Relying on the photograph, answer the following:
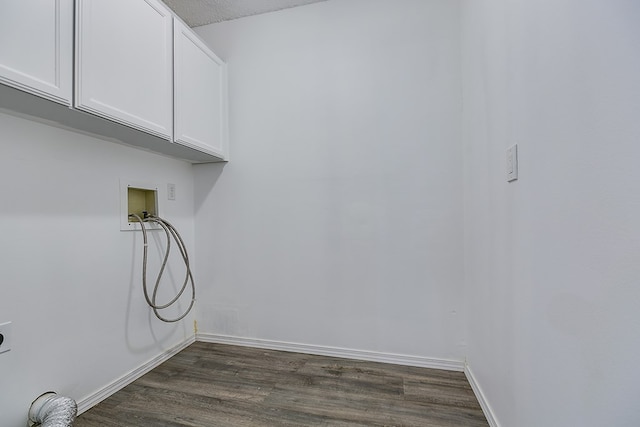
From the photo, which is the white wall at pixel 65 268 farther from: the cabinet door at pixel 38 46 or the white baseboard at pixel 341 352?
the white baseboard at pixel 341 352

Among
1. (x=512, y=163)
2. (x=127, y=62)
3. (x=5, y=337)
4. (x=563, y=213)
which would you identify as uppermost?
(x=127, y=62)

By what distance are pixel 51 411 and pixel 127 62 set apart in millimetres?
1657

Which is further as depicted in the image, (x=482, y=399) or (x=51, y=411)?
(x=482, y=399)

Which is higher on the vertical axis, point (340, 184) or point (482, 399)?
point (340, 184)

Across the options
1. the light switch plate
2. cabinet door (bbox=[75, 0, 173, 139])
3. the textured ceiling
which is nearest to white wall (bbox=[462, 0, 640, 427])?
the light switch plate

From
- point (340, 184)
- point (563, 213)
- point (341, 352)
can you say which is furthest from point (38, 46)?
point (341, 352)

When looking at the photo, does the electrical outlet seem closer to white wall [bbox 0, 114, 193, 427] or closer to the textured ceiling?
white wall [bbox 0, 114, 193, 427]

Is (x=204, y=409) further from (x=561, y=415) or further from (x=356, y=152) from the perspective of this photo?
(x=356, y=152)

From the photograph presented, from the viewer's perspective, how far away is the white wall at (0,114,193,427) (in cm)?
124

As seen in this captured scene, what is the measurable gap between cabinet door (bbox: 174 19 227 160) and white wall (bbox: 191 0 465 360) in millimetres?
121

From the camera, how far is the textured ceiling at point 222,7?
2109 mm

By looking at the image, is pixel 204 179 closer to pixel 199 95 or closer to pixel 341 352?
pixel 199 95

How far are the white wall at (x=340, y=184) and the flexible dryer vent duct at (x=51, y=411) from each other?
108 centimetres

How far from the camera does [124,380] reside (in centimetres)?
171
